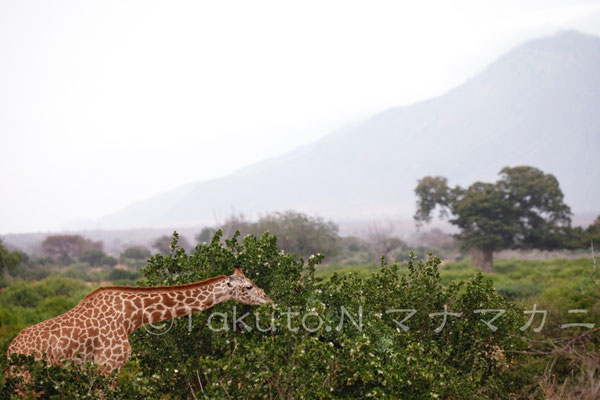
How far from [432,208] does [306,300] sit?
30.5m

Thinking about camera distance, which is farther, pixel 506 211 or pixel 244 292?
pixel 506 211

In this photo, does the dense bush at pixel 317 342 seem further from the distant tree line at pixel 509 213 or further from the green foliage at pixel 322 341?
the distant tree line at pixel 509 213

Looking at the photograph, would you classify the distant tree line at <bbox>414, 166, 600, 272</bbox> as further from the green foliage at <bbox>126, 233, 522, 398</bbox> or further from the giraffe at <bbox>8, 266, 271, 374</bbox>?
the giraffe at <bbox>8, 266, 271, 374</bbox>

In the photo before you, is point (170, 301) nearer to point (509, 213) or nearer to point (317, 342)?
point (317, 342)

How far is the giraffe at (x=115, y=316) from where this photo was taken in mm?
5684

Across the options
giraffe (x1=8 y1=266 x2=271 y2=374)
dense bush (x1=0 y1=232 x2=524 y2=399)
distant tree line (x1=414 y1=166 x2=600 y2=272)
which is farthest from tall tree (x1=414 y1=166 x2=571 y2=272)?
giraffe (x1=8 y1=266 x2=271 y2=374)

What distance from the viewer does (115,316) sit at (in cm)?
586

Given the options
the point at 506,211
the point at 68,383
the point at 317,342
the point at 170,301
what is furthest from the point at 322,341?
the point at 506,211

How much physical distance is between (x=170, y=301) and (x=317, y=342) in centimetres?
201

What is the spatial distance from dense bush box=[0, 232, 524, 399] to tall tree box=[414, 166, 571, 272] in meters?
26.3

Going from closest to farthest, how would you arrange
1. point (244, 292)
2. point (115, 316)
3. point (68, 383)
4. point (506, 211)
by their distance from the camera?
point (68, 383) → point (115, 316) → point (244, 292) → point (506, 211)

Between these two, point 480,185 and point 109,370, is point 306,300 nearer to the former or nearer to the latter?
point 109,370

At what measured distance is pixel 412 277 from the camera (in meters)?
7.25

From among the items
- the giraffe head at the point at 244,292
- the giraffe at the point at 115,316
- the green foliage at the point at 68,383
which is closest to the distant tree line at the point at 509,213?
the giraffe head at the point at 244,292
